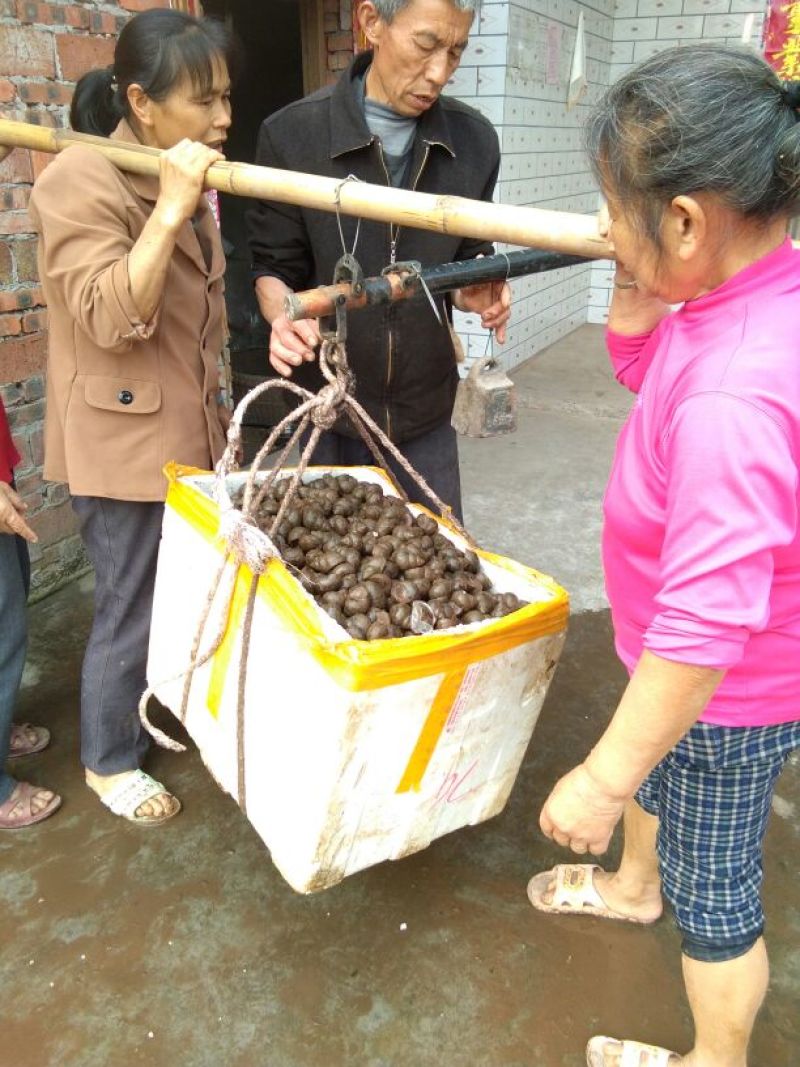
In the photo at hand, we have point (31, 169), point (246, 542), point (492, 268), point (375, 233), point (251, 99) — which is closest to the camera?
point (246, 542)

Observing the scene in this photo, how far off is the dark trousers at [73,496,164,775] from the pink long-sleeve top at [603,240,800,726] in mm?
1374

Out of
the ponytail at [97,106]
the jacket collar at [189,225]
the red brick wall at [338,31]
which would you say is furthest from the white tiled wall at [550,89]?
the ponytail at [97,106]

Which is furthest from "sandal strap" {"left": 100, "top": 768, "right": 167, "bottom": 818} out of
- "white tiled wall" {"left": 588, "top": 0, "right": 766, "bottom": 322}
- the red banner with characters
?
"white tiled wall" {"left": 588, "top": 0, "right": 766, "bottom": 322}

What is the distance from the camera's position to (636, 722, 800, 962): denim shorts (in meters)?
1.41

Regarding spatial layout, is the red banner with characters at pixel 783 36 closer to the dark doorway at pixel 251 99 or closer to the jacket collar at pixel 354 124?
the dark doorway at pixel 251 99

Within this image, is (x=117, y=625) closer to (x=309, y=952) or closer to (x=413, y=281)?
(x=309, y=952)

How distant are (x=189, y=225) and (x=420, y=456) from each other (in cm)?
96

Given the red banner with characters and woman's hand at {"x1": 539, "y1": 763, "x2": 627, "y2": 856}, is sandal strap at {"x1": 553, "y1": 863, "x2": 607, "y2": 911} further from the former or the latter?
the red banner with characters

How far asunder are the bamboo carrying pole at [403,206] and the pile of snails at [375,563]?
2.11ft

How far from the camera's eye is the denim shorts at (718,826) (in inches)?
55.4

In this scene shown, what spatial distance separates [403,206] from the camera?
62.3 inches

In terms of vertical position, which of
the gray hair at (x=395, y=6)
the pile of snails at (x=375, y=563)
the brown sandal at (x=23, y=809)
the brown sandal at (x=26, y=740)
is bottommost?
the brown sandal at (x=26, y=740)

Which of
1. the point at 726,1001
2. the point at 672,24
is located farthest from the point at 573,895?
the point at 672,24

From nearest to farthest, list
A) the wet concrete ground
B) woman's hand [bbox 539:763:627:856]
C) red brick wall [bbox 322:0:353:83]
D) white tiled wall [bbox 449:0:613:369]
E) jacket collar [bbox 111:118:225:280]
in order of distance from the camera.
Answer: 1. woman's hand [bbox 539:763:627:856]
2. the wet concrete ground
3. jacket collar [bbox 111:118:225:280]
4. red brick wall [bbox 322:0:353:83]
5. white tiled wall [bbox 449:0:613:369]
